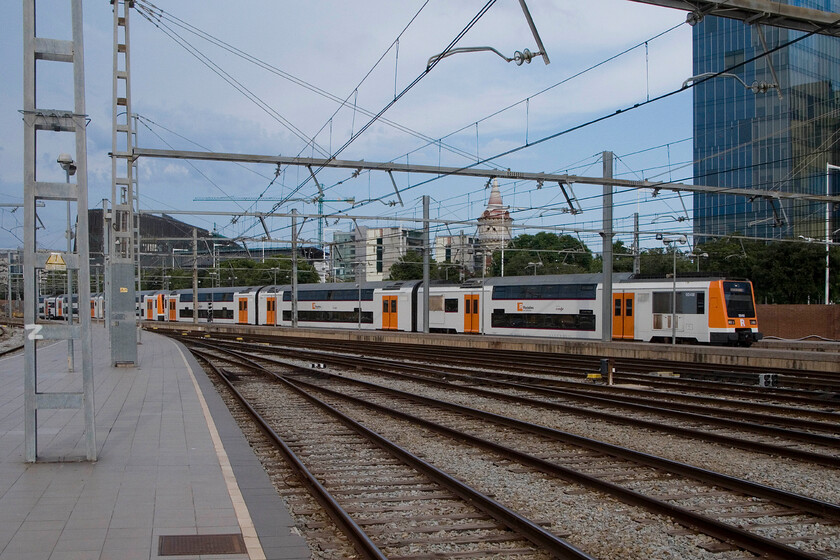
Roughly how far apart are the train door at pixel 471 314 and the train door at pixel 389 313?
551 cm

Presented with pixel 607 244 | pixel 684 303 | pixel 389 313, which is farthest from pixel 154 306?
pixel 684 303

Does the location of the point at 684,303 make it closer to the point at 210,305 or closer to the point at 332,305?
the point at 332,305

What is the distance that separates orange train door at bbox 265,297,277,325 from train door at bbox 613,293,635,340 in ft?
92.8

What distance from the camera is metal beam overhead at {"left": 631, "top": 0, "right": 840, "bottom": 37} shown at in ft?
28.3

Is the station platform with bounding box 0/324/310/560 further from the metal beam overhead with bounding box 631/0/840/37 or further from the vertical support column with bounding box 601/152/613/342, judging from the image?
the vertical support column with bounding box 601/152/613/342

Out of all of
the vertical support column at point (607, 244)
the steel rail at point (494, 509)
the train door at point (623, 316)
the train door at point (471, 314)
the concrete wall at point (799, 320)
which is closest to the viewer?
the steel rail at point (494, 509)

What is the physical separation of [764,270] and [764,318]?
3472mm

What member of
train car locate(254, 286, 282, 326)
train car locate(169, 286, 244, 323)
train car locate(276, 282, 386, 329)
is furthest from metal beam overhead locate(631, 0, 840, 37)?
train car locate(169, 286, 244, 323)

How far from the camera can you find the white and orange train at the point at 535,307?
2934cm

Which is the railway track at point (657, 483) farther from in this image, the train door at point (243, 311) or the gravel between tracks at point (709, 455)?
the train door at point (243, 311)

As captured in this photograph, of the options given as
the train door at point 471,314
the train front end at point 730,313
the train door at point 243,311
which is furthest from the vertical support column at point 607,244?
the train door at point 243,311

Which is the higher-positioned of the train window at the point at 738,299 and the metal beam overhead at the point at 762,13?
the metal beam overhead at the point at 762,13

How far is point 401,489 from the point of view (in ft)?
26.6

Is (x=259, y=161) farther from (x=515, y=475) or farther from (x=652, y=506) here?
(x=652, y=506)
